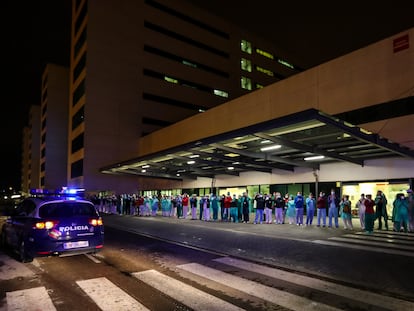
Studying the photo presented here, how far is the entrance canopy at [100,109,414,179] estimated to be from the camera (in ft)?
43.3

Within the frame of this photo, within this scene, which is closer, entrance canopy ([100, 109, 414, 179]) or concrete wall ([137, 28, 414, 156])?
entrance canopy ([100, 109, 414, 179])

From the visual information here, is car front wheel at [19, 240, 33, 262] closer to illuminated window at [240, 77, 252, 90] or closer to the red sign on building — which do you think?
the red sign on building

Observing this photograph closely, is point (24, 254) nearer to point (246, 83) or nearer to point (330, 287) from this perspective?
point (330, 287)

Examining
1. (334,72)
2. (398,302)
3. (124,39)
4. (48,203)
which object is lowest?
(398,302)

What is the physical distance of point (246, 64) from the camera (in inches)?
2501

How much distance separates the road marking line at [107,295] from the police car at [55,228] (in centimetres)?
157

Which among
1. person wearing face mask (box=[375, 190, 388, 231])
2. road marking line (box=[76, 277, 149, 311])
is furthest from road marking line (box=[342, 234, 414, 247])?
road marking line (box=[76, 277, 149, 311])

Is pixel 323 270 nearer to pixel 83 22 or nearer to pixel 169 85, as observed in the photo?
pixel 169 85

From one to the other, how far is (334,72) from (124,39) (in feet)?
112

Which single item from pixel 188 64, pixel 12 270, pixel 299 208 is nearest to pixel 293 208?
pixel 299 208

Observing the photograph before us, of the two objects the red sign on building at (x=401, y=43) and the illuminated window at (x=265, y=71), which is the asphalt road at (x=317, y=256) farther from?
the illuminated window at (x=265, y=71)

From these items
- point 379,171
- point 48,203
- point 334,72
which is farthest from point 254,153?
point 48,203

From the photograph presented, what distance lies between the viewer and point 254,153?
64.8 ft

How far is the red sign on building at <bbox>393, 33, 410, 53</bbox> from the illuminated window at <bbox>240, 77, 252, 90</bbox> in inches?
1715
